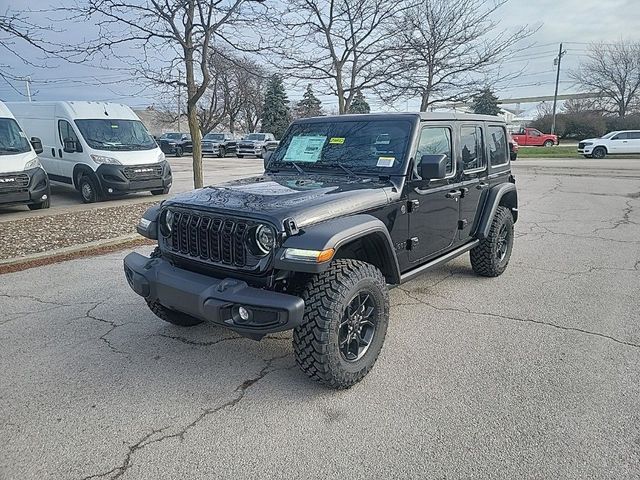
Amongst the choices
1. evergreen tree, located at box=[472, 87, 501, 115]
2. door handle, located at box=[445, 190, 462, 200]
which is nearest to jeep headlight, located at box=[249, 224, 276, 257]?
door handle, located at box=[445, 190, 462, 200]

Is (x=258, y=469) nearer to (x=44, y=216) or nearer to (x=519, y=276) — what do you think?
(x=519, y=276)

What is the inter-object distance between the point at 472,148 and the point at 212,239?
2.97 m

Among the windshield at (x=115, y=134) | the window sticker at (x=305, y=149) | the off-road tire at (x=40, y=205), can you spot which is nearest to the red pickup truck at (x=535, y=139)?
the windshield at (x=115, y=134)

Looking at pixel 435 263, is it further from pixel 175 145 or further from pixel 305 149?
pixel 175 145

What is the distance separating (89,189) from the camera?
11164 mm

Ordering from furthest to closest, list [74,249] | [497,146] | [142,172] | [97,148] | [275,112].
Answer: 1. [275,112]
2. [142,172]
3. [97,148]
4. [74,249]
5. [497,146]

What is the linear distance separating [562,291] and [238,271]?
3.69m

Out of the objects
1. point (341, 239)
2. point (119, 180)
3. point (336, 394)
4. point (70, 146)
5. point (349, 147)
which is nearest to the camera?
point (341, 239)

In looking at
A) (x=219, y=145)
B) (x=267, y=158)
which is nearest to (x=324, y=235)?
(x=267, y=158)

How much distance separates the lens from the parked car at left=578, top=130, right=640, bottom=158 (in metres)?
26.7

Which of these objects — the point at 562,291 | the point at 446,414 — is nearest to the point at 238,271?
the point at 446,414

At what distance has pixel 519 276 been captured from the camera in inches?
216

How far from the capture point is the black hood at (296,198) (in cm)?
299

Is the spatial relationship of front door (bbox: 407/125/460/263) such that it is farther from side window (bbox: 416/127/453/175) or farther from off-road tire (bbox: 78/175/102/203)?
off-road tire (bbox: 78/175/102/203)
